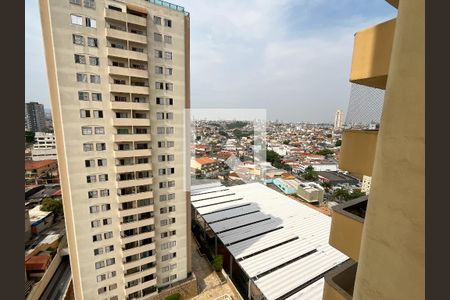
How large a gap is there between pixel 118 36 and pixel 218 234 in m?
18.1

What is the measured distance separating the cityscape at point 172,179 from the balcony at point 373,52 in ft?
0.07

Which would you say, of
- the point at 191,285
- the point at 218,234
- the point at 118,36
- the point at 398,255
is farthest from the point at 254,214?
the point at 398,255

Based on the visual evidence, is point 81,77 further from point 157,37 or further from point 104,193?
point 104,193

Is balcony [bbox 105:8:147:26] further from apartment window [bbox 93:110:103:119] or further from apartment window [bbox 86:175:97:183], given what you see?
apartment window [bbox 86:175:97:183]

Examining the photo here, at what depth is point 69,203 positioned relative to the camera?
1180cm

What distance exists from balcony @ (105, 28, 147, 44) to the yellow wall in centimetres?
1167

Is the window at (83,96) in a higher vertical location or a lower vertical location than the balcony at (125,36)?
lower

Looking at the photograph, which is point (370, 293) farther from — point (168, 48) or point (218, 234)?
point (218, 234)

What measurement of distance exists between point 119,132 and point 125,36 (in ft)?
17.3

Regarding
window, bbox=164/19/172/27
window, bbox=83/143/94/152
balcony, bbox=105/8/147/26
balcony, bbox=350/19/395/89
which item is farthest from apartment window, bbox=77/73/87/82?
balcony, bbox=350/19/395/89

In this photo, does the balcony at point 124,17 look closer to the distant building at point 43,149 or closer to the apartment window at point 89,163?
the apartment window at point 89,163

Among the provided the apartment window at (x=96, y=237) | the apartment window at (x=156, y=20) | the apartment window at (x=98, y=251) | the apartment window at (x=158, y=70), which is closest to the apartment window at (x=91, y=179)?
the apartment window at (x=96, y=237)

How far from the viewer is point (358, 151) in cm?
427

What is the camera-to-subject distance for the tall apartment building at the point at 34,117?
3583 inches
